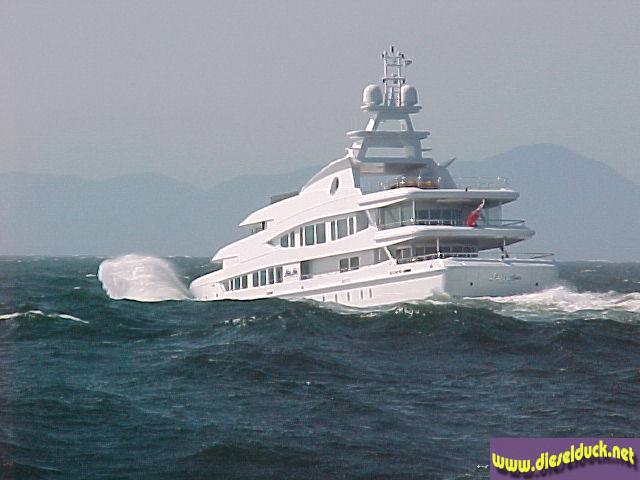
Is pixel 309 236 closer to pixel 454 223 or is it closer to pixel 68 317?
pixel 454 223

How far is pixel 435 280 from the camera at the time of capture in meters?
39.8

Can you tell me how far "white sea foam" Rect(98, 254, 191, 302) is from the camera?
195 feet

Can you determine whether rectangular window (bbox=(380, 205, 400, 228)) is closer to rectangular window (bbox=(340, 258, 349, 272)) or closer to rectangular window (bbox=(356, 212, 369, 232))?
rectangular window (bbox=(356, 212, 369, 232))

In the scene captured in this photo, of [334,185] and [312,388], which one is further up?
[334,185]

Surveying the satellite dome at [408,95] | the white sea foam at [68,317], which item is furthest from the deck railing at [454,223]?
the white sea foam at [68,317]

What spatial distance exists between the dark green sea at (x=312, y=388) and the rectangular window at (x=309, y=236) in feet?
22.3

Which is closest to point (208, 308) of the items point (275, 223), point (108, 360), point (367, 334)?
point (275, 223)

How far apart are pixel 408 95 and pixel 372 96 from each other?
1568 millimetres

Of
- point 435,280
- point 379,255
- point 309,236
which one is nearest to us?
point 435,280

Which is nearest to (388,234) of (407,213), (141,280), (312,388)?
(407,213)

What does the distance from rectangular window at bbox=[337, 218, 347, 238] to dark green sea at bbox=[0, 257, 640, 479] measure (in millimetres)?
5251

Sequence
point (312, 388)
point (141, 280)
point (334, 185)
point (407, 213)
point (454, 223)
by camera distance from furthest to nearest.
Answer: point (141, 280) < point (334, 185) < point (454, 223) < point (407, 213) < point (312, 388)

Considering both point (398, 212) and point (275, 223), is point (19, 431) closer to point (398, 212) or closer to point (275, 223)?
point (398, 212)

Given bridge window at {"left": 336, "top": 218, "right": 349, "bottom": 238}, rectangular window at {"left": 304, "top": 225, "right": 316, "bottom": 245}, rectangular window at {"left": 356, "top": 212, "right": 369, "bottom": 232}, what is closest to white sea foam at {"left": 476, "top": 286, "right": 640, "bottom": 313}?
rectangular window at {"left": 356, "top": 212, "right": 369, "bottom": 232}
